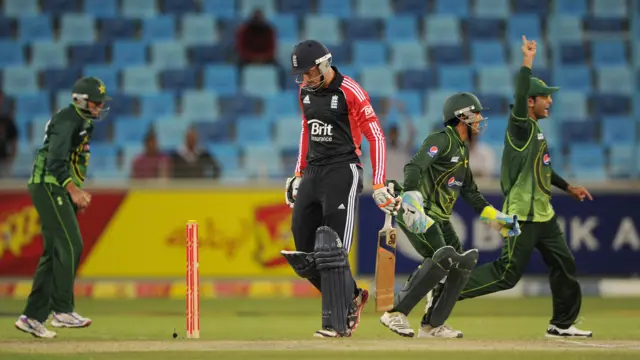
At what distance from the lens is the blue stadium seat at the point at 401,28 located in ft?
64.2

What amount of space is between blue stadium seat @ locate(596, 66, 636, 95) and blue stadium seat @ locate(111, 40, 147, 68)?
7288mm

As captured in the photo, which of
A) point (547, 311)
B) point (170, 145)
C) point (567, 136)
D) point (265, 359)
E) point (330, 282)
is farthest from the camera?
point (567, 136)

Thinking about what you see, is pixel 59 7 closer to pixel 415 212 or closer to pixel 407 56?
pixel 407 56

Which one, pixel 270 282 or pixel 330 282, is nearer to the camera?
pixel 330 282

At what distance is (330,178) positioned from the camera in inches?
353

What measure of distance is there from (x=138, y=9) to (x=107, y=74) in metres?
1.42

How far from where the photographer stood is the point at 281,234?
15164 millimetres

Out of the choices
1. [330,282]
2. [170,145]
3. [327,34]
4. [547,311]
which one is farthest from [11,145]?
[330,282]

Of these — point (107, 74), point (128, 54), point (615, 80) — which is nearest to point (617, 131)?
point (615, 80)

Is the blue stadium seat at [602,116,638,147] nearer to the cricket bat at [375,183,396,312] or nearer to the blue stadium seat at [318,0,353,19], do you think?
the blue stadium seat at [318,0,353,19]

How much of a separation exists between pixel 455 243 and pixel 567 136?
9.68 meters

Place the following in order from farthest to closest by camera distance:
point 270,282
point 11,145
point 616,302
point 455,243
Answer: point 11,145 → point 270,282 → point 616,302 → point 455,243

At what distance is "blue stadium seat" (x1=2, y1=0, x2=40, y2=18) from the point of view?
19.7 meters

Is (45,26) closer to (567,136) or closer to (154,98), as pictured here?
(154,98)
